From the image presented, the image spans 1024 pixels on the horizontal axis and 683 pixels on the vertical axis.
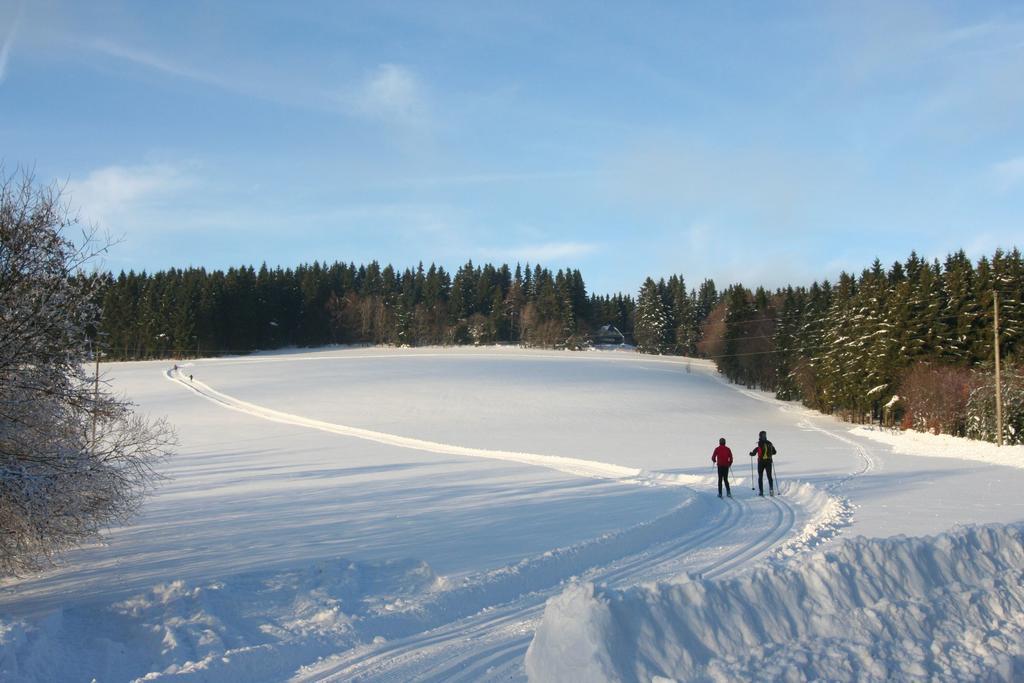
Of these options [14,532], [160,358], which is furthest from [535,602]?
[160,358]

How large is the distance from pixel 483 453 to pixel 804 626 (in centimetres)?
2673

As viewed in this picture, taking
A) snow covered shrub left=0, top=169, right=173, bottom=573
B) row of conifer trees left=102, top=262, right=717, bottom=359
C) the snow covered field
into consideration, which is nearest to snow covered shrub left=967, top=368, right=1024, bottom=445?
the snow covered field

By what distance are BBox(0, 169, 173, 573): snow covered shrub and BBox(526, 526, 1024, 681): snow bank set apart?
6846 millimetres

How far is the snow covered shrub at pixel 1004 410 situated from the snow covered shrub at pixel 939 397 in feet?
5.49

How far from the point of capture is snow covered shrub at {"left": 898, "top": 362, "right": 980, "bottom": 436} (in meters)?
42.2

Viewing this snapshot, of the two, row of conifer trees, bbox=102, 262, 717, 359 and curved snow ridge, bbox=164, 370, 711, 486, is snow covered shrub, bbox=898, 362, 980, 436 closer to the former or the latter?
curved snow ridge, bbox=164, 370, 711, 486

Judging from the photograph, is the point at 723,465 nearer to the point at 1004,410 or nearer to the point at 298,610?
the point at 298,610

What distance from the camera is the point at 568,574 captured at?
1098 centimetres

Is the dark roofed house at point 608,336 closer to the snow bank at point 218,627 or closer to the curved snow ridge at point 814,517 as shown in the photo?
the curved snow ridge at point 814,517

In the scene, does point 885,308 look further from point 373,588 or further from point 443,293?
point 443,293

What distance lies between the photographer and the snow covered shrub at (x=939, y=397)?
42.2m

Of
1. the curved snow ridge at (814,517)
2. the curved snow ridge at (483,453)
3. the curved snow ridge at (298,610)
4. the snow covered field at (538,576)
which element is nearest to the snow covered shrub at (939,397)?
the snow covered field at (538,576)

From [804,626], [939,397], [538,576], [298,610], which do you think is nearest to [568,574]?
[538,576]

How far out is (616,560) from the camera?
11852 mm
